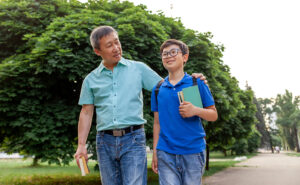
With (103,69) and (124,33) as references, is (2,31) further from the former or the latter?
(103,69)

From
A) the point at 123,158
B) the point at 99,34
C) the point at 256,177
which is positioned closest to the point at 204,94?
the point at 123,158

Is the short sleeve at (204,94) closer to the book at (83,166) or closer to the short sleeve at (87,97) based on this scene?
the short sleeve at (87,97)

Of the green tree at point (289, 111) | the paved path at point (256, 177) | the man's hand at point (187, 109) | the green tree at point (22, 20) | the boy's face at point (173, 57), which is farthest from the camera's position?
the green tree at point (289, 111)

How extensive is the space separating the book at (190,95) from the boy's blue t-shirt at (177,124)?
9 cm

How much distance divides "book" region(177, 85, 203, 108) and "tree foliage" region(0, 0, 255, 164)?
15.7ft

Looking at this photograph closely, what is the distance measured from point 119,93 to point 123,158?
58 centimetres

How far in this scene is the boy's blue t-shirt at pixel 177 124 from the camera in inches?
103

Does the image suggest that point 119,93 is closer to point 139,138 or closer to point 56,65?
point 139,138

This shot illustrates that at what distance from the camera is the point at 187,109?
101 inches

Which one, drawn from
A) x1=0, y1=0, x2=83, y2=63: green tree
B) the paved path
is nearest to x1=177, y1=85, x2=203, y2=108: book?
x1=0, y1=0, x2=83, y2=63: green tree

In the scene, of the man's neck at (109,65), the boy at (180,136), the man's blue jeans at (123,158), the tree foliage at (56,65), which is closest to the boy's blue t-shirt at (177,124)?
the boy at (180,136)

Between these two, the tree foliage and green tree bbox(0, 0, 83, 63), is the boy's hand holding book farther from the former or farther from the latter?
green tree bbox(0, 0, 83, 63)

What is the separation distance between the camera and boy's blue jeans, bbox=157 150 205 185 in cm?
262

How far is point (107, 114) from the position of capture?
106 inches
